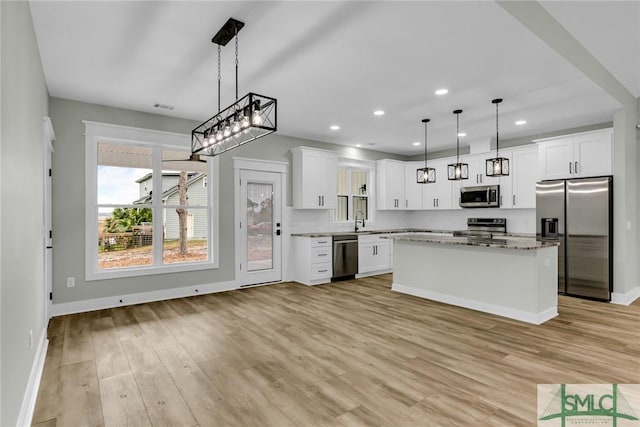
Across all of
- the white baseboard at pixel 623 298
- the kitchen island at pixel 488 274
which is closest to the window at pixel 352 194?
the kitchen island at pixel 488 274

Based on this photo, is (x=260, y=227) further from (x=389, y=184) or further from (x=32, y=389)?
(x=32, y=389)

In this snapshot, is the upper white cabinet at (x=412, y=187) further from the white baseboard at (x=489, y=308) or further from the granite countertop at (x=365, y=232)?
the white baseboard at (x=489, y=308)

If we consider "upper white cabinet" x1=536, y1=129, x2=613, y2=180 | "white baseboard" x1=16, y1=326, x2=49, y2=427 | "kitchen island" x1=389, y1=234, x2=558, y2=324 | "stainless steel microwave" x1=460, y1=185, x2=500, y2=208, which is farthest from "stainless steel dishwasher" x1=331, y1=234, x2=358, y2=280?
"white baseboard" x1=16, y1=326, x2=49, y2=427

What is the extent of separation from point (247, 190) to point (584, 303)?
17.4ft

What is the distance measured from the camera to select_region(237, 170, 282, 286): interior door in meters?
5.89

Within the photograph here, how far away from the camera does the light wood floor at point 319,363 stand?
87.7 inches

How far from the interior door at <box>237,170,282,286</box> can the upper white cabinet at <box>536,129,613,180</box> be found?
14.5ft

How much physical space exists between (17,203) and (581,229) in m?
6.42

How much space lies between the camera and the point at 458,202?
7.27m

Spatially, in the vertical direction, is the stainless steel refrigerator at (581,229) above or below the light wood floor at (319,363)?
above

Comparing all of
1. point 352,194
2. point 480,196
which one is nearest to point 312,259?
point 352,194

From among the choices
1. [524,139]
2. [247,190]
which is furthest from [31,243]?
[524,139]

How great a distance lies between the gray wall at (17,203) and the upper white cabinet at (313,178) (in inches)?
160

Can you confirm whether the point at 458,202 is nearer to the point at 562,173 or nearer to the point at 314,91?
the point at 562,173
